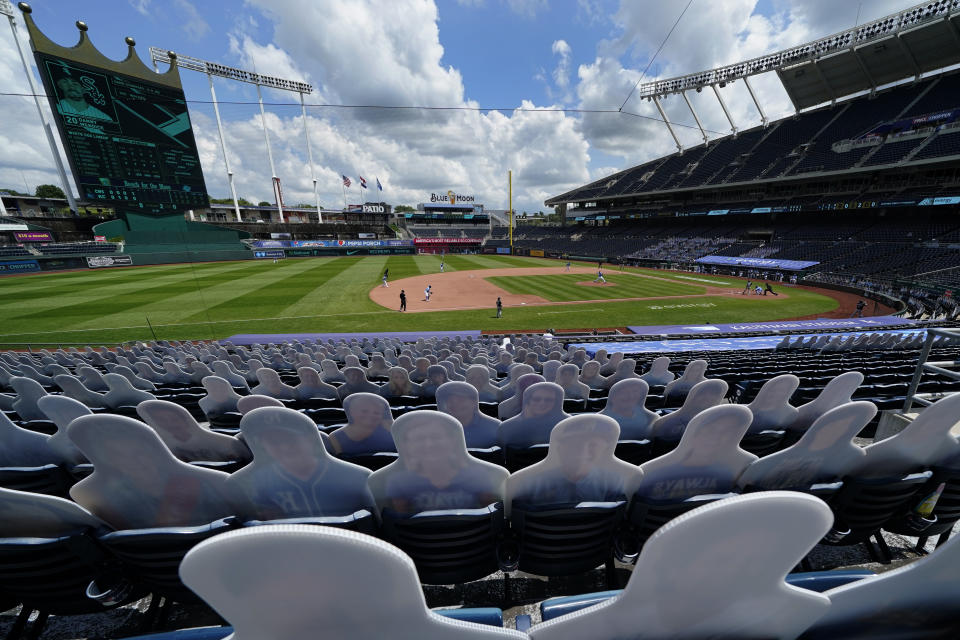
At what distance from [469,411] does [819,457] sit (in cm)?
275

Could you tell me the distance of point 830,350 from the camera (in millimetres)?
10086

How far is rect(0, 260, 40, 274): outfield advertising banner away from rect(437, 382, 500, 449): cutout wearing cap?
68.8 m

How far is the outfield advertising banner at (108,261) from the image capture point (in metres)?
46.8

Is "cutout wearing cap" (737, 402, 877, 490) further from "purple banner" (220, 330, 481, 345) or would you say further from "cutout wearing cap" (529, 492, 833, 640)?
"purple banner" (220, 330, 481, 345)

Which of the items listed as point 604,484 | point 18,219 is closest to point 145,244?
point 18,219

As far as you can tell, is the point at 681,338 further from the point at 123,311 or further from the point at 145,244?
the point at 145,244

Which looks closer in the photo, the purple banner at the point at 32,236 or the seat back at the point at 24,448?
the seat back at the point at 24,448

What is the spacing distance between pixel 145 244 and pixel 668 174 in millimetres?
87407

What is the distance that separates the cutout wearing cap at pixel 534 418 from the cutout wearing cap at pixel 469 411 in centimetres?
12

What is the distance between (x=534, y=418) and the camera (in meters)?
3.69

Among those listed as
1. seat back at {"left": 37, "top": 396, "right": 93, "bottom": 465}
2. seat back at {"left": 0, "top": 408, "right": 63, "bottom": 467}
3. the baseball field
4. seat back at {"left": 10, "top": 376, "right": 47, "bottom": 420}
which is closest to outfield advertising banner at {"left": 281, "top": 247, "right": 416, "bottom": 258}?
the baseball field

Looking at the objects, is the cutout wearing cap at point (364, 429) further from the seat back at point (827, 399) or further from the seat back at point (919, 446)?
the seat back at point (827, 399)

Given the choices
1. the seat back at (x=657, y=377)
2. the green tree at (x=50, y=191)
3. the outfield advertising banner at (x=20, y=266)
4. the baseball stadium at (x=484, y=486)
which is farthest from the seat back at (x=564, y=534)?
the green tree at (x=50, y=191)

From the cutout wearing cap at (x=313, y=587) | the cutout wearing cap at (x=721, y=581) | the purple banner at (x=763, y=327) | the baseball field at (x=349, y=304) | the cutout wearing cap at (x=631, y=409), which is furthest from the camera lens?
the baseball field at (x=349, y=304)
